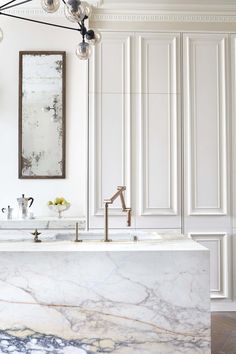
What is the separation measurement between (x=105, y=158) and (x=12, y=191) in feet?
3.82

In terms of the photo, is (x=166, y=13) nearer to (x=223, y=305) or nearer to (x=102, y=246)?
(x=102, y=246)

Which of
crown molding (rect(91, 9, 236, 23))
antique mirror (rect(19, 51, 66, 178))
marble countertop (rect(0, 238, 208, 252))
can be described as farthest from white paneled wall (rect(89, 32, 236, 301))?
marble countertop (rect(0, 238, 208, 252))

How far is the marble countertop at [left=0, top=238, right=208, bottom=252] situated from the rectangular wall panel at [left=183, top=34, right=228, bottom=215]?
4.95ft

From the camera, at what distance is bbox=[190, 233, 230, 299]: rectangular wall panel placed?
346cm

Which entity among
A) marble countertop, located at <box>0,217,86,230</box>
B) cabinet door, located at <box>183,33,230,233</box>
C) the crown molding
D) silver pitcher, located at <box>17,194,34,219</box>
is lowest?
marble countertop, located at <box>0,217,86,230</box>

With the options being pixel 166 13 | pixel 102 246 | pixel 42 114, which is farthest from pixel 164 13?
pixel 102 246

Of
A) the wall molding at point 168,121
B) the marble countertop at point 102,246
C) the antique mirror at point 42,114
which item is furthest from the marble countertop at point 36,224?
the marble countertop at point 102,246

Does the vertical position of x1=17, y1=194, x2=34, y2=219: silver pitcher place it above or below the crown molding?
below

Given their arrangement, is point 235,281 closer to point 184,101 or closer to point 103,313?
point 184,101

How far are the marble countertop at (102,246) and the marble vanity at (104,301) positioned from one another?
2cm

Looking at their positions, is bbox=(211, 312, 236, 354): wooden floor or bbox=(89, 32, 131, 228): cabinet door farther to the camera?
bbox=(89, 32, 131, 228): cabinet door

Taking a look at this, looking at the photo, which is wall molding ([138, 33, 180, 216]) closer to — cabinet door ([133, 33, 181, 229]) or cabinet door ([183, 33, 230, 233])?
cabinet door ([133, 33, 181, 229])

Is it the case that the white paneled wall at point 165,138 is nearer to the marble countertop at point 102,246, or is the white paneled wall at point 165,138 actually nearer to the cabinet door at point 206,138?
the cabinet door at point 206,138

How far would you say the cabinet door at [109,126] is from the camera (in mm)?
3434
